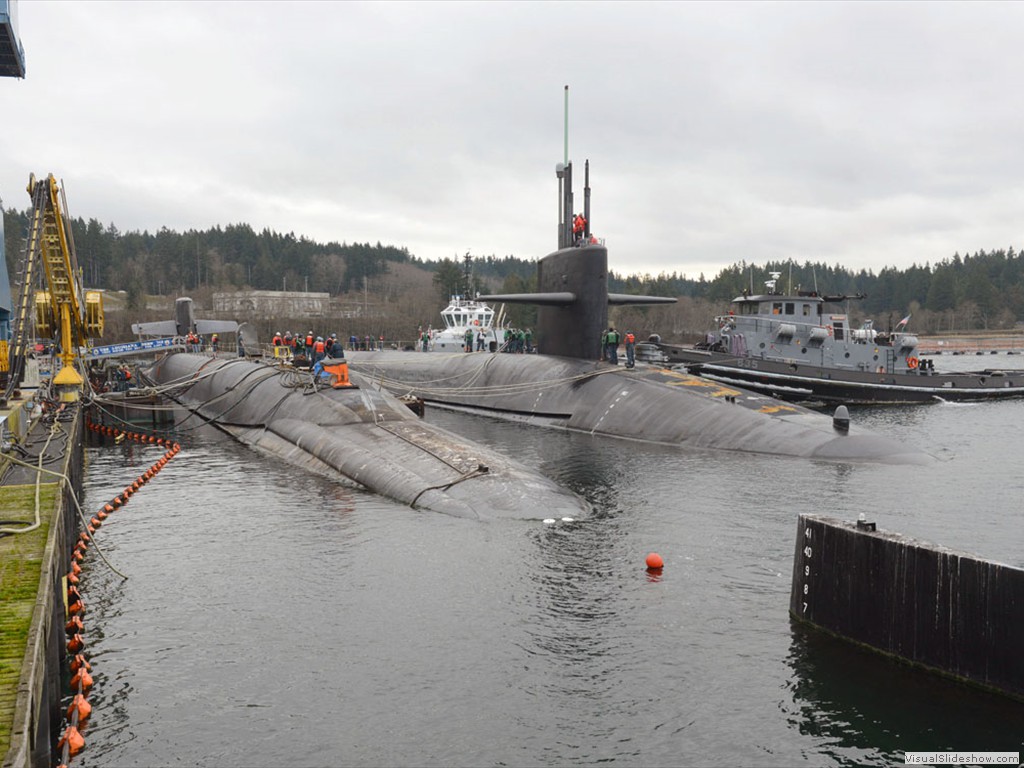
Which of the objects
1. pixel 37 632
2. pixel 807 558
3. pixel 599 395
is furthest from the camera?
pixel 599 395

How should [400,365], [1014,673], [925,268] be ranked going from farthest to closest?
[925,268] → [400,365] → [1014,673]

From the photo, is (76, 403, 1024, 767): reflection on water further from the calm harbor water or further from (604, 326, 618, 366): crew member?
(604, 326, 618, 366): crew member

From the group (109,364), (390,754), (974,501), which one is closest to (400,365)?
(109,364)

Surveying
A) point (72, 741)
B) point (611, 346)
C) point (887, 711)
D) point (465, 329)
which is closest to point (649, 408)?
point (611, 346)

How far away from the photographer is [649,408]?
2408cm

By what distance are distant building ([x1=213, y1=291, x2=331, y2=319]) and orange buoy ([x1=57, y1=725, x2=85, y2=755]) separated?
328 feet

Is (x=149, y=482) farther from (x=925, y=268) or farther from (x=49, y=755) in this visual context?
(x=925, y=268)

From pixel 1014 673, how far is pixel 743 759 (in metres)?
2.72

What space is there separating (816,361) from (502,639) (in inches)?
1450

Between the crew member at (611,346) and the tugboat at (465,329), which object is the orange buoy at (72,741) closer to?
the crew member at (611,346)

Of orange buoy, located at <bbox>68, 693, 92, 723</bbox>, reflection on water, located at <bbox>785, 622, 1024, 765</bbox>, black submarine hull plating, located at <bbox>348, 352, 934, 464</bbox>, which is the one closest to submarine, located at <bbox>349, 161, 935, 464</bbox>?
black submarine hull plating, located at <bbox>348, 352, 934, 464</bbox>

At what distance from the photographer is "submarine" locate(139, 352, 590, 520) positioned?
603 inches

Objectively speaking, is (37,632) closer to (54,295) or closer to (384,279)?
(54,295)

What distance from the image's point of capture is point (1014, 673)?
25.6ft
